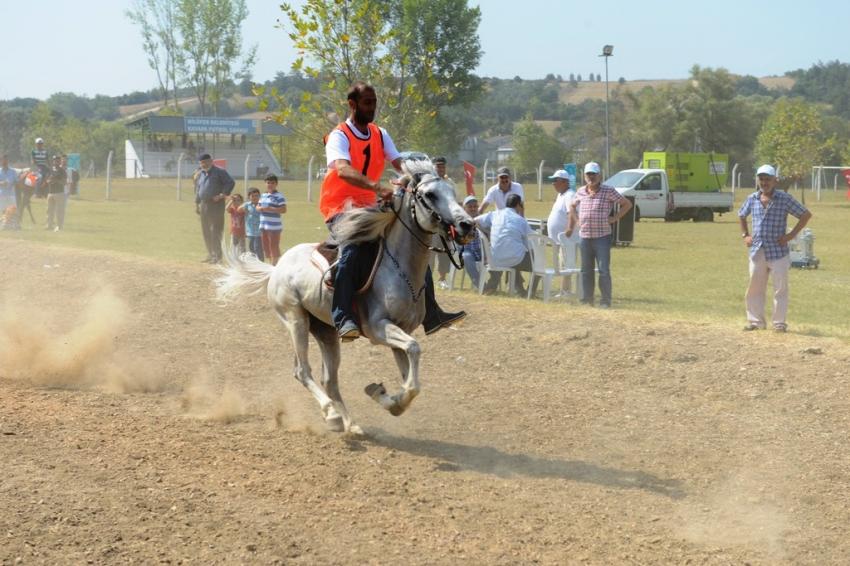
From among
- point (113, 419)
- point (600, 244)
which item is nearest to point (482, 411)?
point (113, 419)

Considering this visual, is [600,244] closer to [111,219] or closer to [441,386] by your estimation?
[441,386]

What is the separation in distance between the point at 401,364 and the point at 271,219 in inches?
427

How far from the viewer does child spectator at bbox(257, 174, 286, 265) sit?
60.9 ft

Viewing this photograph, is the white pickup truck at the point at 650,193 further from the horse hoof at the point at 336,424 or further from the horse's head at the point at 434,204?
the horse's head at the point at 434,204

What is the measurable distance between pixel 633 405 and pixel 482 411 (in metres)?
1.40

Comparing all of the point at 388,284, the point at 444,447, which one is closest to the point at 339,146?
the point at 388,284

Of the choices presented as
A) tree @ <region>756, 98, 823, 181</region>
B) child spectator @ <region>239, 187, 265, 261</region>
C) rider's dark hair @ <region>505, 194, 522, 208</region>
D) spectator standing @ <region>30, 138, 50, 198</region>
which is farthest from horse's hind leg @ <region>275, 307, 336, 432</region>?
tree @ <region>756, 98, 823, 181</region>

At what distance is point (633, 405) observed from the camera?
9.97 m

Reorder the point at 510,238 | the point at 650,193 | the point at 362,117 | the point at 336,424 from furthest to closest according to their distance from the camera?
Result: 1. the point at 650,193
2. the point at 510,238
3. the point at 336,424
4. the point at 362,117

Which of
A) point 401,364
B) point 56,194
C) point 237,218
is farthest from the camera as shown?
point 56,194

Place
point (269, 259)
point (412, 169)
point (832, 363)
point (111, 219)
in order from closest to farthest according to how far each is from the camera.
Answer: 1. point (412, 169)
2. point (832, 363)
3. point (269, 259)
4. point (111, 219)

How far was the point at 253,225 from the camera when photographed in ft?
64.7

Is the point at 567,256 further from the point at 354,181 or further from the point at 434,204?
the point at 434,204

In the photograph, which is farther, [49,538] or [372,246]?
[372,246]
